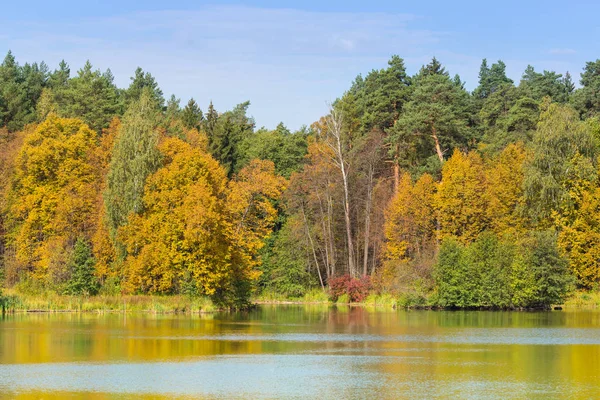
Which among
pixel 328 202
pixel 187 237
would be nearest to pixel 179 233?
pixel 187 237

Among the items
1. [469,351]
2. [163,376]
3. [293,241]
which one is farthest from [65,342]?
[293,241]

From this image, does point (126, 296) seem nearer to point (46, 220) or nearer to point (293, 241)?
point (46, 220)

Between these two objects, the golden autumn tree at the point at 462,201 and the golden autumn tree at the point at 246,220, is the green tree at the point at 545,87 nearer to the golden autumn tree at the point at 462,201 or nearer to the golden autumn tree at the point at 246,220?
the golden autumn tree at the point at 462,201

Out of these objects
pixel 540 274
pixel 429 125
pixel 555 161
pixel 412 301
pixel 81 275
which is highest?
pixel 429 125

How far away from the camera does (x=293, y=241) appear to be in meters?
87.4

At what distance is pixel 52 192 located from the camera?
74062 mm

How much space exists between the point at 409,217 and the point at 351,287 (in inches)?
347

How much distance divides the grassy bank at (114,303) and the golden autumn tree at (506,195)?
1093 inches

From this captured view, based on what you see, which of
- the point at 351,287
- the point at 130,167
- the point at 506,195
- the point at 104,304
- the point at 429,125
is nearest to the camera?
the point at 104,304

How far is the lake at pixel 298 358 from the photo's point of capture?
2562 cm

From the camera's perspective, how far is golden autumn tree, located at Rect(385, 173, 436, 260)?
257ft

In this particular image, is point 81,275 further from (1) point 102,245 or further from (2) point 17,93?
(2) point 17,93

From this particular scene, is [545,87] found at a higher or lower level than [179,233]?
higher

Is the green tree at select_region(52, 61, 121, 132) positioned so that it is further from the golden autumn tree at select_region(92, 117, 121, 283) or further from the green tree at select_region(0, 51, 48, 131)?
the golden autumn tree at select_region(92, 117, 121, 283)
